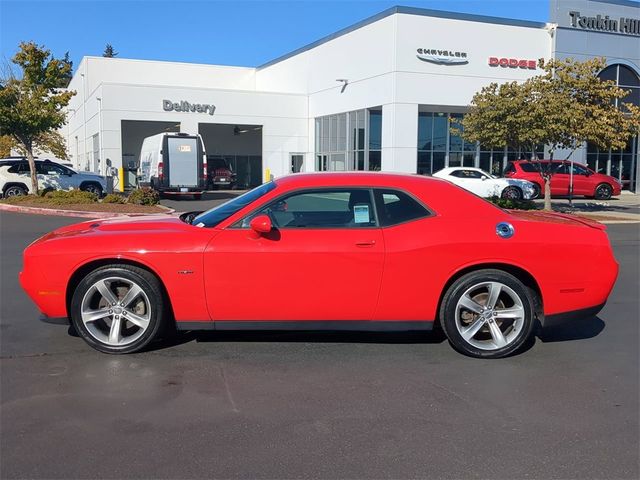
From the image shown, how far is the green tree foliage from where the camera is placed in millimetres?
18906

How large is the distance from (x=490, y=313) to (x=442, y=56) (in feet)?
87.3

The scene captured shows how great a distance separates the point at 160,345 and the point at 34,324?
158cm

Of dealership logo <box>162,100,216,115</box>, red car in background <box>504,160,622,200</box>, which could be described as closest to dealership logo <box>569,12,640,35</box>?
red car in background <box>504,160,622,200</box>

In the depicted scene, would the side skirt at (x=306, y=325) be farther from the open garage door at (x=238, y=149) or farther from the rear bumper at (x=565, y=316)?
the open garage door at (x=238, y=149)

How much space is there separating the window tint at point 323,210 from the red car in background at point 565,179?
2222cm

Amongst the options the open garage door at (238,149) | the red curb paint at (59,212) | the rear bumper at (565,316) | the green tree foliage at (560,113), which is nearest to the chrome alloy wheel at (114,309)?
the rear bumper at (565,316)

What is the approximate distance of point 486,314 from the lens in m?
5.02

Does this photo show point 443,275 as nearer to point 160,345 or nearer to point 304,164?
point 160,345

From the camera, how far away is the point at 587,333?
5.94m

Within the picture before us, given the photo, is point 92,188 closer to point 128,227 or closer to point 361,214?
point 128,227

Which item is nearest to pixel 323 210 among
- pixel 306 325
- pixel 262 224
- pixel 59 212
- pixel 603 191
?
pixel 262 224

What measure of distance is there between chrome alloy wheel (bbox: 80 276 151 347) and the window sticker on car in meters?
1.83

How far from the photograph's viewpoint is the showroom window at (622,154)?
3297cm

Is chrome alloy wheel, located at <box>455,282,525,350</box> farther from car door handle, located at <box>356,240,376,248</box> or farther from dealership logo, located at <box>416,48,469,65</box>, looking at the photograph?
dealership logo, located at <box>416,48,469,65</box>
